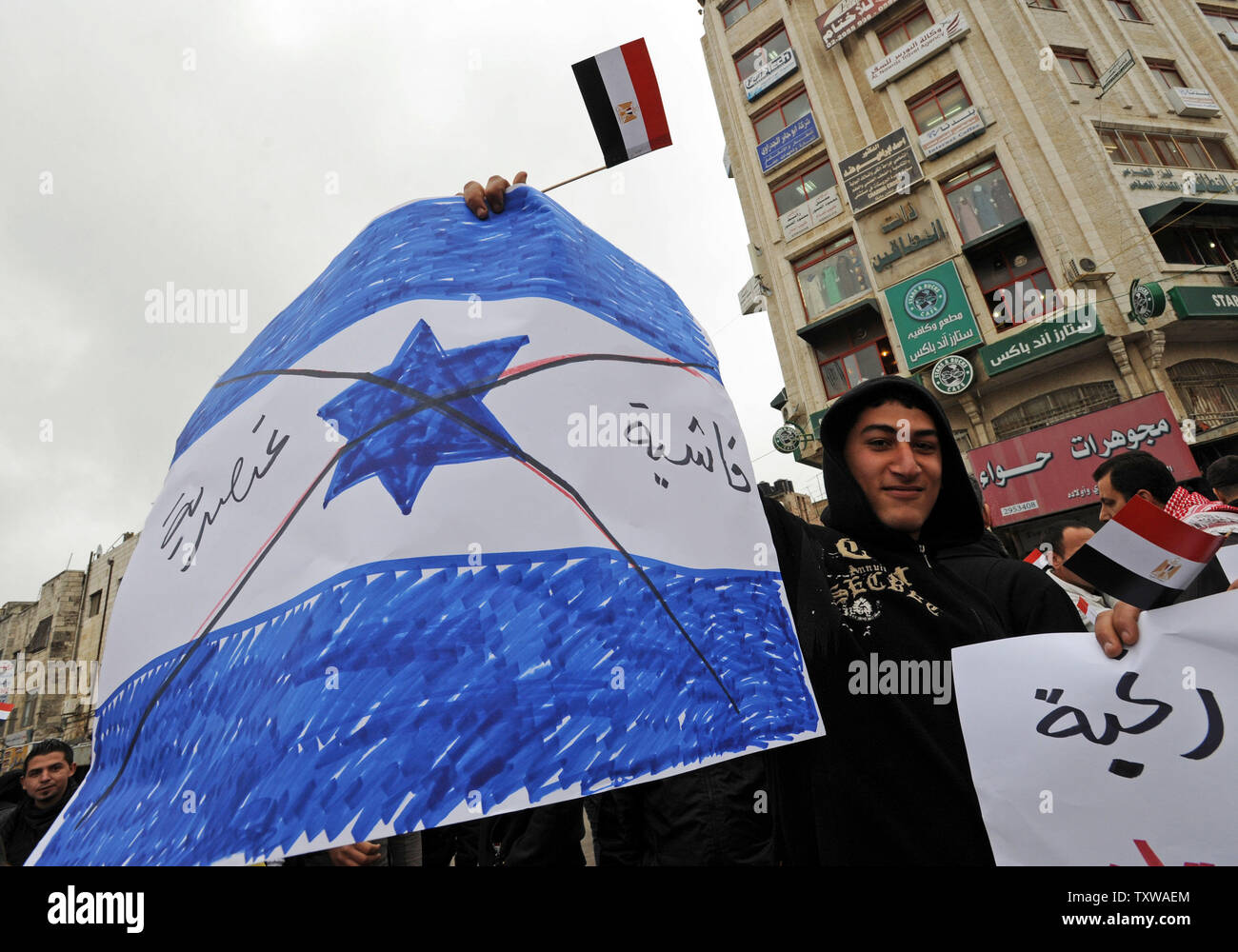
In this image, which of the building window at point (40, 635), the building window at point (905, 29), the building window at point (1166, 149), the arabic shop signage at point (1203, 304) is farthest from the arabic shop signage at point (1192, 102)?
the building window at point (40, 635)

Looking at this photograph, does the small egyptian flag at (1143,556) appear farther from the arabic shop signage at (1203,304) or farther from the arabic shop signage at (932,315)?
the arabic shop signage at (1203,304)

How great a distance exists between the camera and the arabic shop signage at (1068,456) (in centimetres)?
982

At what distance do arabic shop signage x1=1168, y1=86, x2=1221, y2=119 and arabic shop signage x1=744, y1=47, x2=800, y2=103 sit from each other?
821 cm

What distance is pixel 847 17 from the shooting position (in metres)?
15.4

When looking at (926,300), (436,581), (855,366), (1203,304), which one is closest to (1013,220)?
(926,300)

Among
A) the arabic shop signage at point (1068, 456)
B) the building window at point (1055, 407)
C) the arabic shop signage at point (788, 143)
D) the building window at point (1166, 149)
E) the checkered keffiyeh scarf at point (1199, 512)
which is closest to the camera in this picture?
the checkered keffiyeh scarf at point (1199, 512)

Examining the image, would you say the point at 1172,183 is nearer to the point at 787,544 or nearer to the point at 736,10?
the point at 736,10

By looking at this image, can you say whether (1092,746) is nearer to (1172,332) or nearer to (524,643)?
(524,643)

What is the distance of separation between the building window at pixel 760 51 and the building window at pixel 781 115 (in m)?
1.32

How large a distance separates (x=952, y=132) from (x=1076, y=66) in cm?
335

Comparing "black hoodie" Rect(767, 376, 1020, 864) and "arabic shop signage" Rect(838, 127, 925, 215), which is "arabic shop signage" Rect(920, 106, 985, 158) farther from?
"black hoodie" Rect(767, 376, 1020, 864)

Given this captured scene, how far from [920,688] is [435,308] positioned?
108cm

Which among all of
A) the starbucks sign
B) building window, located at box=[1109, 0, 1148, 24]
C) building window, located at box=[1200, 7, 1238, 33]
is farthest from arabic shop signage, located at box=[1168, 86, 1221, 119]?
the starbucks sign
